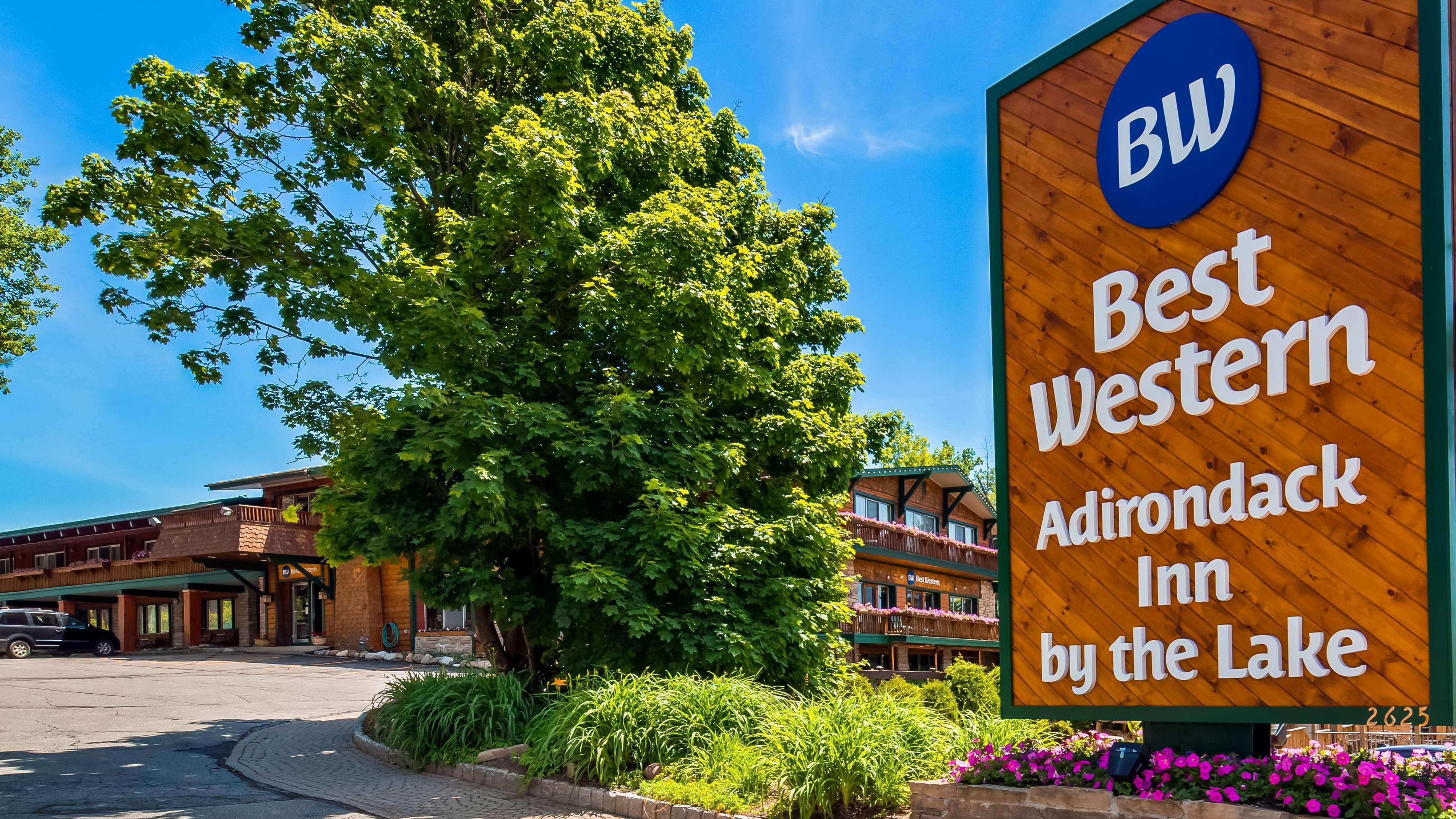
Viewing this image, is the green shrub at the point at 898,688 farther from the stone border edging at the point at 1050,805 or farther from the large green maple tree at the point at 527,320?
the stone border edging at the point at 1050,805

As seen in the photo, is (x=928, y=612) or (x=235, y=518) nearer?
(x=928, y=612)

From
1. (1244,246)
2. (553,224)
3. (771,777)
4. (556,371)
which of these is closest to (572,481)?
(556,371)

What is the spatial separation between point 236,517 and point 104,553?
58.8ft

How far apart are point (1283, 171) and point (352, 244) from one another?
1168cm

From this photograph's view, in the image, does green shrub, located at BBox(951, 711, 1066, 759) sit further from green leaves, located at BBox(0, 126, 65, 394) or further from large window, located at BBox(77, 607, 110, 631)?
large window, located at BBox(77, 607, 110, 631)

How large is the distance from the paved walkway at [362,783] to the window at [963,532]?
27156mm

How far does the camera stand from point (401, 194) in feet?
46.6

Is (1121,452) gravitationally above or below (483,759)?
above

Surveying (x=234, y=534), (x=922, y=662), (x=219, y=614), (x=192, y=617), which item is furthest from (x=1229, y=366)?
(x=219, y=614)

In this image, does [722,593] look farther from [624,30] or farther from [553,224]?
[624,30]

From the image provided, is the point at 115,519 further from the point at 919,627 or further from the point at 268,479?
the point at 919,627

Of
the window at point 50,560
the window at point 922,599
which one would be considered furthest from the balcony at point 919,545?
the window at point 50,560

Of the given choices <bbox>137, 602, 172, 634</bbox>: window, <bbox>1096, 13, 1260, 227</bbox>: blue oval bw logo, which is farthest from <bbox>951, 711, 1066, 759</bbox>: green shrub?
<bbox>137, 602, 172, 634</bbox>: window

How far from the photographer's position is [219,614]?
40781mm
